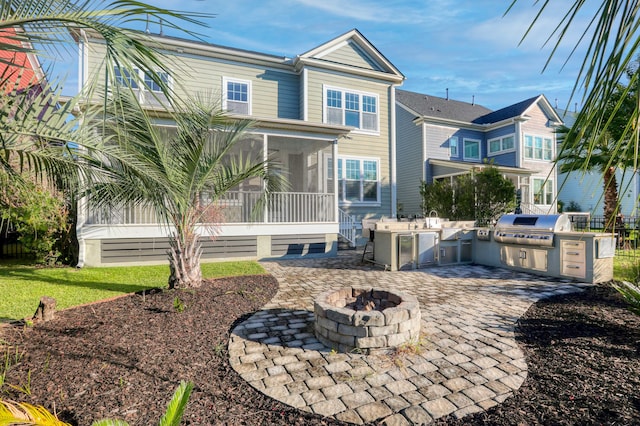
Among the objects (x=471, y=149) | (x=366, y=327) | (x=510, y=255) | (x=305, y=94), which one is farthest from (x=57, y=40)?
(x=471, y=149)

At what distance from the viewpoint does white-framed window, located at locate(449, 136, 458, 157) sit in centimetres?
1947

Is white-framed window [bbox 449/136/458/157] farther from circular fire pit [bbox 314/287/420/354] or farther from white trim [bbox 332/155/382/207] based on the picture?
circular fire pit [bbox 314/287/420/354]

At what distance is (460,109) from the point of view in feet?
72.1

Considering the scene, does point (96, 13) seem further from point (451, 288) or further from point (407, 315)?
point (451, 288)

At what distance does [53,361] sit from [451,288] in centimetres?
614

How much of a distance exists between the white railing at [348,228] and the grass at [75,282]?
4373mm

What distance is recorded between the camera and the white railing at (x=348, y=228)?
1246 cm

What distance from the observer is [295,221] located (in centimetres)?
1067

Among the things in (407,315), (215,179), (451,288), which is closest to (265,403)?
(407,315)

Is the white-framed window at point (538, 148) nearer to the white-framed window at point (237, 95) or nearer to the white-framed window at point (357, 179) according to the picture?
the white-framed window at point (357, 179)

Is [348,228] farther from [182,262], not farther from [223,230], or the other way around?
[182,262]

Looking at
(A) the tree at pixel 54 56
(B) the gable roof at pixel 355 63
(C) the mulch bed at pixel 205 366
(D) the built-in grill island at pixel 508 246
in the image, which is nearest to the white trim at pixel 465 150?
(B) the gable roof at pixel 355 63

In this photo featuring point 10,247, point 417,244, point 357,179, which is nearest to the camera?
point 417,244

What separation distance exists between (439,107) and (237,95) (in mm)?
13577
